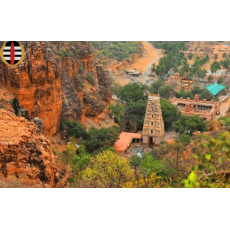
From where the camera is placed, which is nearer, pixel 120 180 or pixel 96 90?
pixel 120 180

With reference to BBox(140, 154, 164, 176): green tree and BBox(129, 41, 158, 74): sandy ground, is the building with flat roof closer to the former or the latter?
BBox(129, 41, 158, 74): sandy ground

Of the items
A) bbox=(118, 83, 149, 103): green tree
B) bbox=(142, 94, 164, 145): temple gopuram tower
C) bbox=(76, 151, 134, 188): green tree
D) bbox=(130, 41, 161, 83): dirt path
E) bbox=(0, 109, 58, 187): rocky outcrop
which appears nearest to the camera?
bbox=(0, 109, 58, 187): rocky outcrop

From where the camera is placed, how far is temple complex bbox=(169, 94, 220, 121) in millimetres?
33844

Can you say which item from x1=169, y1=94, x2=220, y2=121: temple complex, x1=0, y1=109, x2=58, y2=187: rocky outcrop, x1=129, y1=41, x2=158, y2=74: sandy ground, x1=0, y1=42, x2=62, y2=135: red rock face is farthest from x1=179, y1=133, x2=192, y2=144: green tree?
x1=129, y1=41, x2=158, y2=74: sandy ground

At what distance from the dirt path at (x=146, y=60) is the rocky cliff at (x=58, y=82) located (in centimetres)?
1982

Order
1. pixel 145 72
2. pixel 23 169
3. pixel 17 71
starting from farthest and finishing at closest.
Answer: pixel 145 72, pixel 17 71, pixel 23 169

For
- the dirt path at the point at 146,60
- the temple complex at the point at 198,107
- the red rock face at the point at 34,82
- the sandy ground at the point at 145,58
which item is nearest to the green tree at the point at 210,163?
the red rock face at the point at 34,82

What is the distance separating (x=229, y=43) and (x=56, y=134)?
48096mm

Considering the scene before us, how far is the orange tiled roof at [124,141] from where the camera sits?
89.7 ft

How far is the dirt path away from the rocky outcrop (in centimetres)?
3473

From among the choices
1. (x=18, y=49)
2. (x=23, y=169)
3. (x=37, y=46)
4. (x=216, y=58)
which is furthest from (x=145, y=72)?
(x=23, y=169)

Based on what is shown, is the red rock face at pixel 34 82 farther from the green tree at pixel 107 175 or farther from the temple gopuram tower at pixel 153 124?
the temple gopuram tower at pixel 153 124

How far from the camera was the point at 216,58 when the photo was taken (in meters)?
59.5

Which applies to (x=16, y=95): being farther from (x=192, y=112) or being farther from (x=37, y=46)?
(x=192, y=112)
